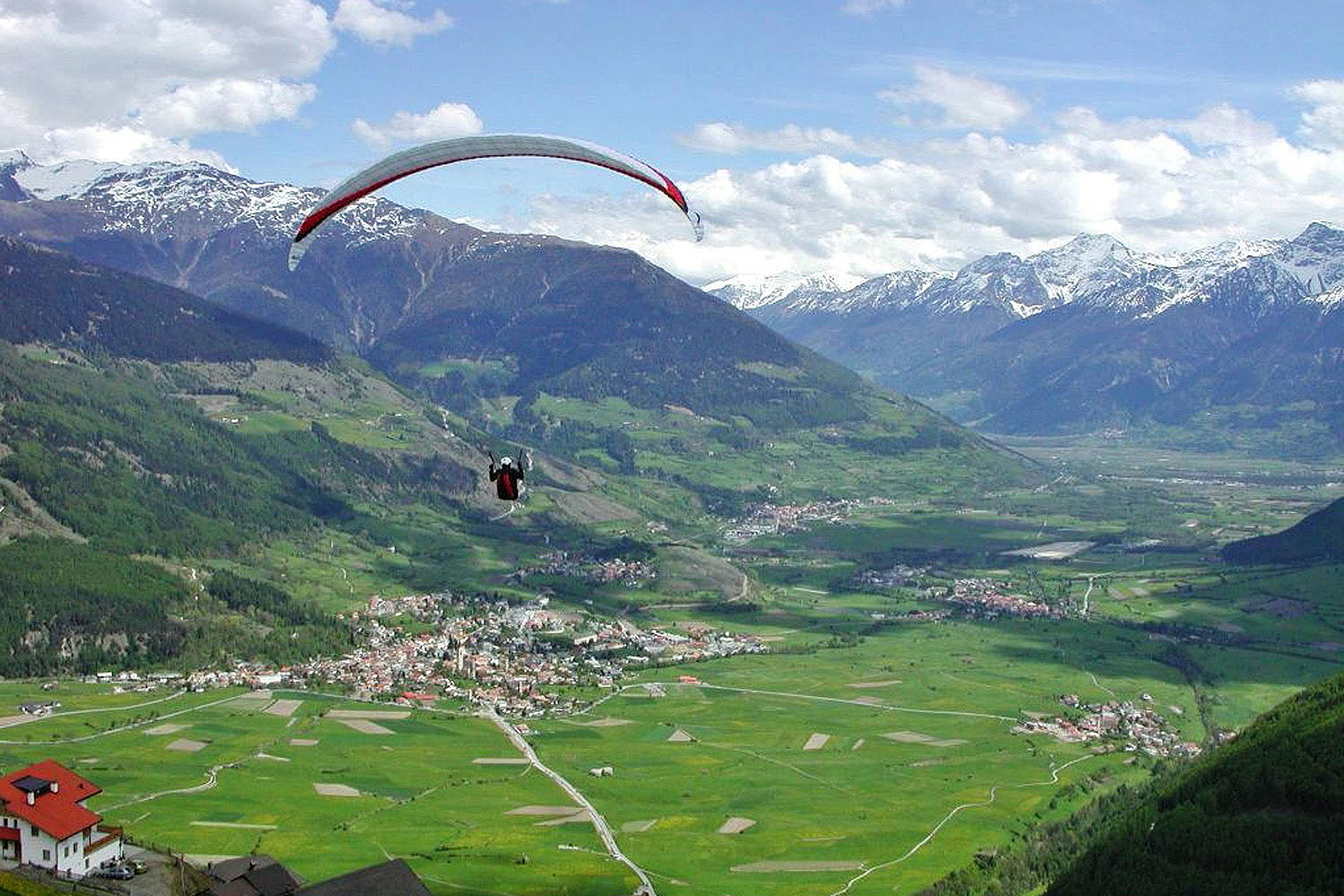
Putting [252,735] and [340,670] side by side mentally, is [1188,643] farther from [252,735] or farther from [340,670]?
[252,735]

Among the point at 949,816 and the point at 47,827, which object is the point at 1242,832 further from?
the point at 47,827


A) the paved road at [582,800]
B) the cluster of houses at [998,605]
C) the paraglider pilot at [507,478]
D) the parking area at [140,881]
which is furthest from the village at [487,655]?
the paraglider pilot at [507,478]

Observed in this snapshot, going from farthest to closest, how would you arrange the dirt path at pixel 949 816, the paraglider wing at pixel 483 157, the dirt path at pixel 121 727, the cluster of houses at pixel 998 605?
the cluster of houses at pixel 998 605 < the dirt path at pixel 121 727 < the dirt path at pixel 949 816 < the paraglider wing at pixel 483 157

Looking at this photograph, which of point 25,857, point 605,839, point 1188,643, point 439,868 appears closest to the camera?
point 25,857

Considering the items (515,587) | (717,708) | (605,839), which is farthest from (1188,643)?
(605,839)

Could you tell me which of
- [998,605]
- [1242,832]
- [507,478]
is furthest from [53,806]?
[998,605]

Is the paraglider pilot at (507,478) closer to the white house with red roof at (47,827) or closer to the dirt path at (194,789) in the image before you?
the white house with red roof at (47,827)

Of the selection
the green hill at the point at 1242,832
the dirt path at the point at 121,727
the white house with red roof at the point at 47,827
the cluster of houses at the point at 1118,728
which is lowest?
the cluster of houses at the point at 1118,728

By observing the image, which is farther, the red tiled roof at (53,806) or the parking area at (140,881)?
the red tiled roof at (53,806)
